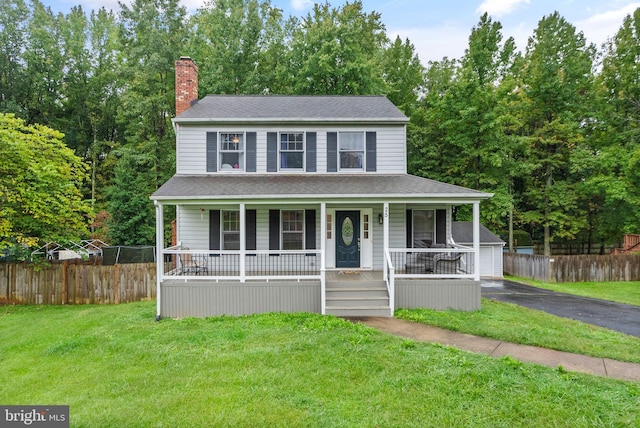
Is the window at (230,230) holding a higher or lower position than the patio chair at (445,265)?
higher

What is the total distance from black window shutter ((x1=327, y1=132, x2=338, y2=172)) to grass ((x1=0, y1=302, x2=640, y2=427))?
588 centimetres

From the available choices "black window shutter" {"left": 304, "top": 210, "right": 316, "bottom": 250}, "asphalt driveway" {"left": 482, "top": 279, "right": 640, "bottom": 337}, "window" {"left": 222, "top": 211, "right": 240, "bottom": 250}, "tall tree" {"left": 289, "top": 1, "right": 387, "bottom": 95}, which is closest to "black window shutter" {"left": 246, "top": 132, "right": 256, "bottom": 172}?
"window" {"left": 222, "top": 211, "right": 240, "bottom": 250}

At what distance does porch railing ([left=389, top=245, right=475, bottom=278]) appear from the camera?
29.8 feet

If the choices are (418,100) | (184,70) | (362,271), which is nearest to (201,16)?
(184,70)

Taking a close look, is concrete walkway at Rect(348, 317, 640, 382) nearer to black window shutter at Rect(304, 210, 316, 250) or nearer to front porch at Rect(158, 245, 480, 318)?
front porch at Rect(158, 245, 480, 318)

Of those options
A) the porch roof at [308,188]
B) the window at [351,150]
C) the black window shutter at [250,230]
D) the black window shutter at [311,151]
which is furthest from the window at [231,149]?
the window at [351,150]

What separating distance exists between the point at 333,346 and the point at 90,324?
Answer: 20.9ft

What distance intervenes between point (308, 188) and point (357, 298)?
3340 millimetres

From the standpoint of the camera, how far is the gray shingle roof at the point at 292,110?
11.3 metres

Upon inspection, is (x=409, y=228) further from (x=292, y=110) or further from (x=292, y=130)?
(x=292, y=110)

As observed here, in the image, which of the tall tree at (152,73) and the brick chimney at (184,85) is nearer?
the brick chimney at (184,85)

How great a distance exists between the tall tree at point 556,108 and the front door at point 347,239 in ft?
49.2

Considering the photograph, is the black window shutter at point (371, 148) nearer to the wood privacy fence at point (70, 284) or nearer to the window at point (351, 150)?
the window at point (351, 150)

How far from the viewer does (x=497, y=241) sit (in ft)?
53.8
